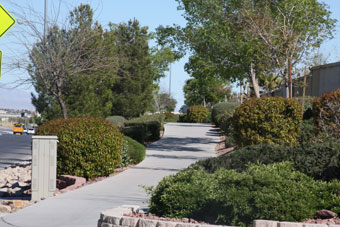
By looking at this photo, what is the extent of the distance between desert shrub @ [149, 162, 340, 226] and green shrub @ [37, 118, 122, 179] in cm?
665

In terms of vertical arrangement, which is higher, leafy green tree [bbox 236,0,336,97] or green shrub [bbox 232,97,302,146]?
leafy green tree [bbox 236,0,336,97]

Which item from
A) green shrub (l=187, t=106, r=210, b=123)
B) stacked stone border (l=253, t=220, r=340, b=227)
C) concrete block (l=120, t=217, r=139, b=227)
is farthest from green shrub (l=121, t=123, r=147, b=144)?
green shrub (l=187, t=106, r=210, b=123)

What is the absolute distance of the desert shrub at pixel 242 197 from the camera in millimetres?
7633

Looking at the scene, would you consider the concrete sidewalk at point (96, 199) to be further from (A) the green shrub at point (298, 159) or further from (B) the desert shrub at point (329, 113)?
(B) the desert shrub at point (329, 113)

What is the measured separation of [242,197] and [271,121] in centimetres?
1119

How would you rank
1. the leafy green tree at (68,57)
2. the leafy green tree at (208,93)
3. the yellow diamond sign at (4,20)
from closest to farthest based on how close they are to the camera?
the yellow diamond sign at (4,20)
the leafy green tree at (68,57)
the leafy green tree at (208,93)

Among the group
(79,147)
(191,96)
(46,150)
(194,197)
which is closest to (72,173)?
(79,147)

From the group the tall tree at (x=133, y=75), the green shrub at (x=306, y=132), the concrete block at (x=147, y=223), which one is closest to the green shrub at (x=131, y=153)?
the green shrub at (x=306, y=132)

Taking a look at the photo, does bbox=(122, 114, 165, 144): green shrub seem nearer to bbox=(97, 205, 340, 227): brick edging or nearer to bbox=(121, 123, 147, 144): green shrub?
bbox=(121, 123, 147, 144): green shrub

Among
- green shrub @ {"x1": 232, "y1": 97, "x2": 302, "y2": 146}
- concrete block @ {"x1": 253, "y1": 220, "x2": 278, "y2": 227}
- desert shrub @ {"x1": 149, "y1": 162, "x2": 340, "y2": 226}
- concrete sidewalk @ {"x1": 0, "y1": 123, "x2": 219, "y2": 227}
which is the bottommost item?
concrete sidewalk @ {"x1": 0, "y1": 123, "x2": 219, "y2": 227}

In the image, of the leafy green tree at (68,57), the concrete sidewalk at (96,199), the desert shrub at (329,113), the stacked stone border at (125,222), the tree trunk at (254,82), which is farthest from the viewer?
the tree trunk at (254,82)

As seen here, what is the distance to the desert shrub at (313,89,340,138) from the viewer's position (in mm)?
16609

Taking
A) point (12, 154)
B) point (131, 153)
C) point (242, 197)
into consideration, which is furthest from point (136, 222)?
point (12, 154)

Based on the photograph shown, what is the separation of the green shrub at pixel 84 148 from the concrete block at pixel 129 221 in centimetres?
765
